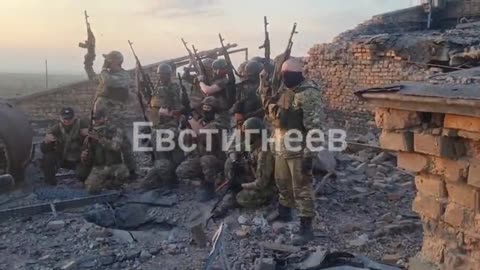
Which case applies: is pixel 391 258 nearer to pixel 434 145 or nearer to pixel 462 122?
pixel 434 145

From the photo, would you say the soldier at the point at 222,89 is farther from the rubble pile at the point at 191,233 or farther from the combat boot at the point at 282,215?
the combat boot at the point at 282,215

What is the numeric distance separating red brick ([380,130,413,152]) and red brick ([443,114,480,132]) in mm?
377

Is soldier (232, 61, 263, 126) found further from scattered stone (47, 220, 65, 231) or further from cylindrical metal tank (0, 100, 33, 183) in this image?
cylindrical metal tank (0, 100, 33, 183)

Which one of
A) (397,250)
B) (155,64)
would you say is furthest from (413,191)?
(155,64)

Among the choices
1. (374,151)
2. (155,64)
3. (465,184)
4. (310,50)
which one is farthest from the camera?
(155,64)

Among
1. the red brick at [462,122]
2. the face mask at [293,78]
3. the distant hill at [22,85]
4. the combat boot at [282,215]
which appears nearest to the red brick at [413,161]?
the red brick at [462,122]

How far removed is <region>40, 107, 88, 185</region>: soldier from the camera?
8648mm

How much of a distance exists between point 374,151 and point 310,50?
5.90 metres

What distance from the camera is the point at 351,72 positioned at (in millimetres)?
14359

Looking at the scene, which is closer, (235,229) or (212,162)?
(235,229)

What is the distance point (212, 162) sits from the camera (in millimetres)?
7840

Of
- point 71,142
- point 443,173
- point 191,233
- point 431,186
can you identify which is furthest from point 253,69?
point 443,173

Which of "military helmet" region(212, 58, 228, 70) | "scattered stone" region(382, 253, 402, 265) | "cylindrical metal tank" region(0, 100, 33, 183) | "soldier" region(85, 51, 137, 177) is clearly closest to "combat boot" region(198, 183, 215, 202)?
"military helmet" region(212, 58, 228, 70)

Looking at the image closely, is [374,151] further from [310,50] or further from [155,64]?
[155,64]
